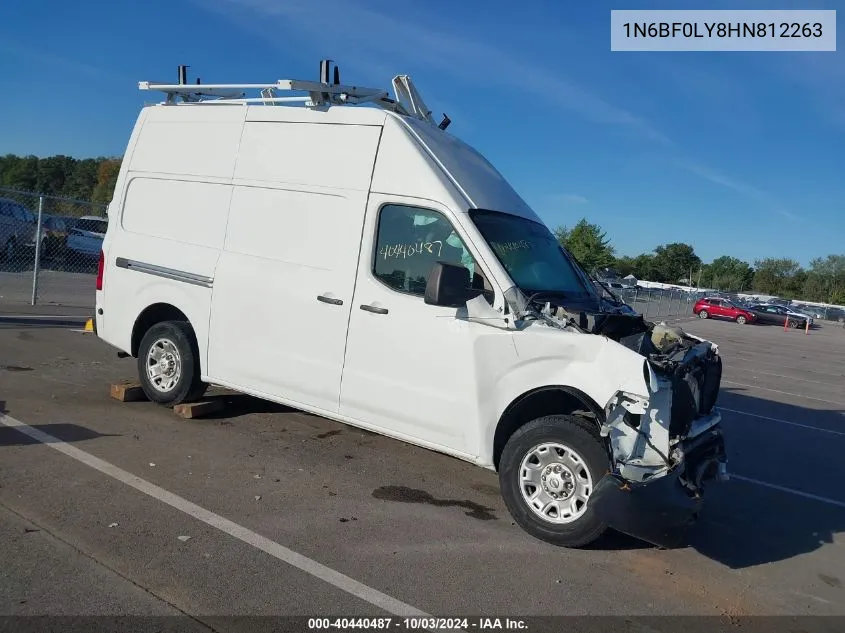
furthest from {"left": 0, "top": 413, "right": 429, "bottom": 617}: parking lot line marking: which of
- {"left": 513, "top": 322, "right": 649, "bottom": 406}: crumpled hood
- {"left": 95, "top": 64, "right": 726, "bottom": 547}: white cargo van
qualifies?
{"left": 513, "top": 322, "right": 649, "bottom": 406}: crumpled hood

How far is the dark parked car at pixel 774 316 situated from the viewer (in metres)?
44.9

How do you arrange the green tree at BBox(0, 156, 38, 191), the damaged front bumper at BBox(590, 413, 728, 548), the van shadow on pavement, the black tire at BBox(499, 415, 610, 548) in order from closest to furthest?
the damaged front bumper at BBox(590, 413, 728, 548)
the black tire at BBox(499, 415, 610, 548)
the van shadow on pavement
the green tree at BBox(0, 156, 38, 191)

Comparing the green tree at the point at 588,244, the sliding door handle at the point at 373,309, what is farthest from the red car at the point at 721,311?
the sliding door handle at the point at 373,309

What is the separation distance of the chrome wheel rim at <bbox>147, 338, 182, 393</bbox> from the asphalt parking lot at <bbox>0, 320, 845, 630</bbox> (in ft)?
0.95

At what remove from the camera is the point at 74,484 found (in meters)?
4.85

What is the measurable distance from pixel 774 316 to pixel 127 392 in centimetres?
4604

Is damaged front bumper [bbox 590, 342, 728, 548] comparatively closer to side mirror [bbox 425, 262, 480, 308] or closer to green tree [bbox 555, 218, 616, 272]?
side mirror [bbox 425, 262, 480, 308]

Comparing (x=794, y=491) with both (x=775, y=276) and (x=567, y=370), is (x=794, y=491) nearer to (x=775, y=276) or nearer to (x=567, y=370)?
(x=567, y=370)

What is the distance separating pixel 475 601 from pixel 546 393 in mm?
1528

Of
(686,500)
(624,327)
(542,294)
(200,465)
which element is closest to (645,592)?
(686,500)

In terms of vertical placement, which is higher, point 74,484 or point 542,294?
point 542,294

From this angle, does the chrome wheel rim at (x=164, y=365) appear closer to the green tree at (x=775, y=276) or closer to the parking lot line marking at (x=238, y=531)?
the parking lot line marking at (x=238, y=531)

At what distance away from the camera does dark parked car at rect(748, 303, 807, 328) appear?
44875 millimetres

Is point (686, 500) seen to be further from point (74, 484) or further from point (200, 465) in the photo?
point (74, 484)
